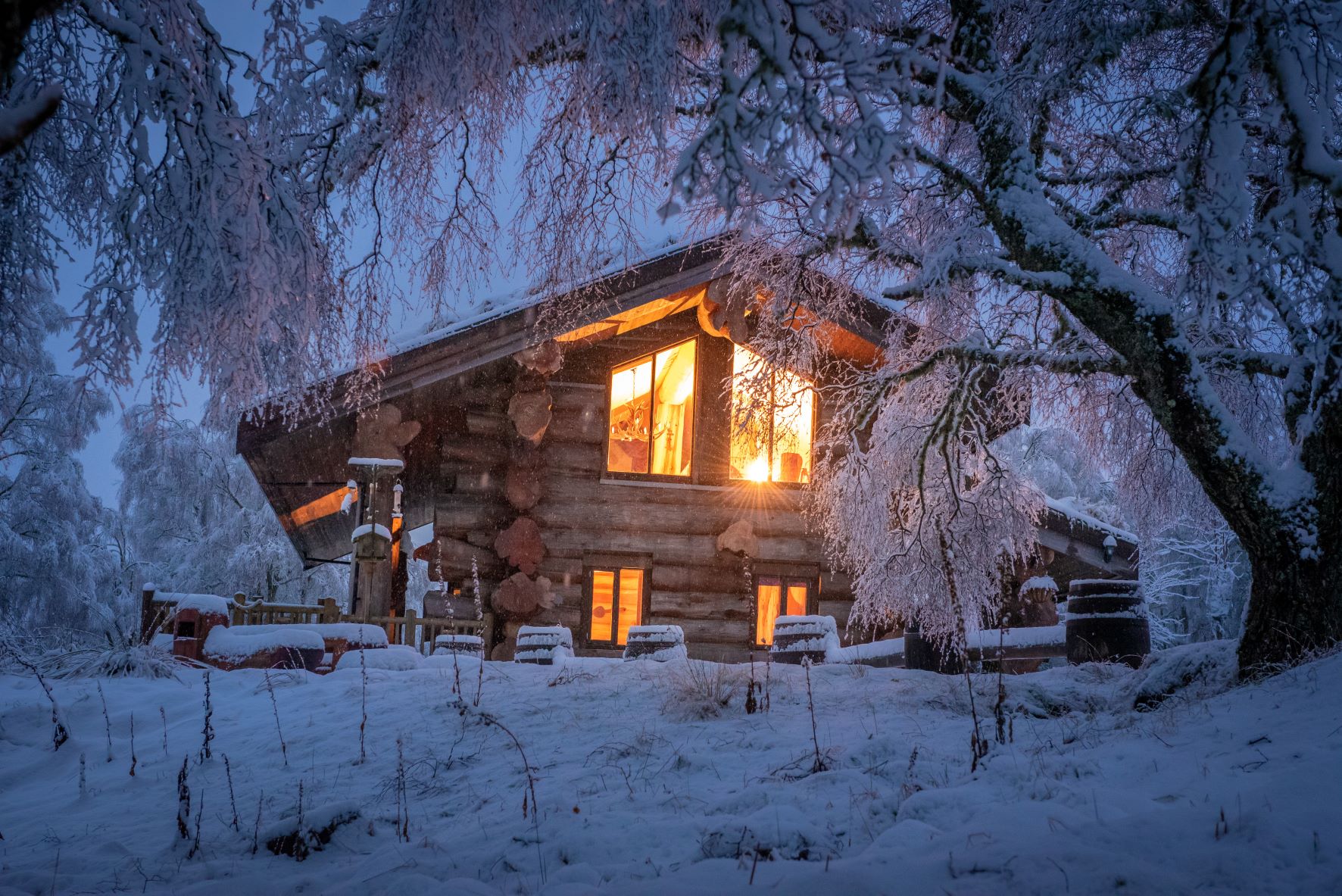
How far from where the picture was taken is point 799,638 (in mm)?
7488

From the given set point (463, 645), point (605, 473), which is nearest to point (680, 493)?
point (605, 473)

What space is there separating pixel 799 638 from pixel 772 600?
8.93 feet

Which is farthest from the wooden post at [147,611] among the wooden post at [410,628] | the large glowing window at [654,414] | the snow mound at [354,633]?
the large glowing window at [654,414]

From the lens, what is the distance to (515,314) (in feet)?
28.8

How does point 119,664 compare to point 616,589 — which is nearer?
point 119,664

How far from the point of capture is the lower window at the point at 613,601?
963 cm

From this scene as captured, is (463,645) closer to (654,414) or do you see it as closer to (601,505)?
(601,505)

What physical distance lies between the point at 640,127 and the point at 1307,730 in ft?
11.1

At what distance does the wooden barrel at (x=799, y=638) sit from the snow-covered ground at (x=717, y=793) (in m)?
2.05

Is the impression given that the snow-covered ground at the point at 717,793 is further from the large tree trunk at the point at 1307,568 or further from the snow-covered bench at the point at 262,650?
the snow-covered bench at the point at 262,650

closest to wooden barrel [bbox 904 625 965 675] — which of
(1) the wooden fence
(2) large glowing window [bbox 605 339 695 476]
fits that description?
(2) large glowing window [bbox 605 339 695 476]

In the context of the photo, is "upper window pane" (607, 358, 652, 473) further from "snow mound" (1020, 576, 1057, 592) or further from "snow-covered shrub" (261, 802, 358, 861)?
"snow-covered shrub" (261, 802, 358, 861)

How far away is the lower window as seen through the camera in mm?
9633

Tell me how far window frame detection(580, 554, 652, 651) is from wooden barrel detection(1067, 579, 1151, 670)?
4.63 metres
